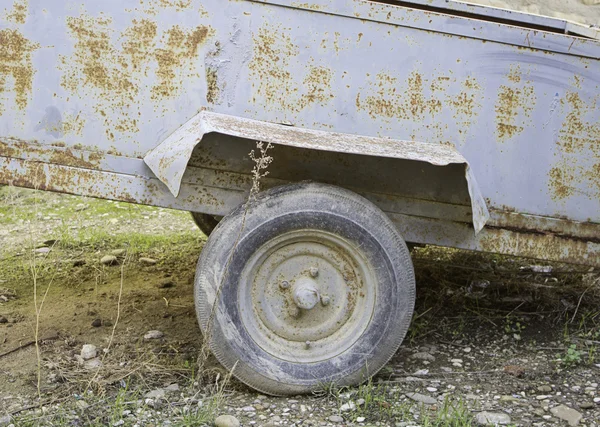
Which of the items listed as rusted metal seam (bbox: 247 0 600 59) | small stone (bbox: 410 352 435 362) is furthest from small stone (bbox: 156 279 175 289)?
rusted metal seam (bbox: 247 0 600 59)

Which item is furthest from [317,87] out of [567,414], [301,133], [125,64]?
[567,414]

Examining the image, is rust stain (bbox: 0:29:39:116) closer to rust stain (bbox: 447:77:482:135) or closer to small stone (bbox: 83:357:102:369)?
small stone (bbox: 83:357:102:369)

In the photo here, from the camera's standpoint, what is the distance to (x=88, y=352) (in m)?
3.34

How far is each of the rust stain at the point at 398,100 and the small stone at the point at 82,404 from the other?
148cm

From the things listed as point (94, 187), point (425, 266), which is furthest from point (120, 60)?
point (425, 266)

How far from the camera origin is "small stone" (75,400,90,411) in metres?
2.84

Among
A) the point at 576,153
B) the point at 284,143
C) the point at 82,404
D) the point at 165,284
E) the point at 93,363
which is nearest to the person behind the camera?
the point at 284,143

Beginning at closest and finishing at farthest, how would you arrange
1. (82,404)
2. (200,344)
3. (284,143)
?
(284,143)
(82,404)
(200,344)

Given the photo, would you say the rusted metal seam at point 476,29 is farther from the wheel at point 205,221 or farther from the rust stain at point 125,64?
the wheel at point 205,221

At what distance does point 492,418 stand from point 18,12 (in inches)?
89.6

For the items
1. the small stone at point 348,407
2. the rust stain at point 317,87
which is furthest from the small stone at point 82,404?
the rust stain at point 317,87

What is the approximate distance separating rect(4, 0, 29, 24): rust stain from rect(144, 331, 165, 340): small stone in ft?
4.77

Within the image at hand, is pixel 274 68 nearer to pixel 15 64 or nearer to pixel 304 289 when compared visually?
pixel 304 289

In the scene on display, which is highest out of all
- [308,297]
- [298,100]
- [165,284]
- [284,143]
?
[298,100]
